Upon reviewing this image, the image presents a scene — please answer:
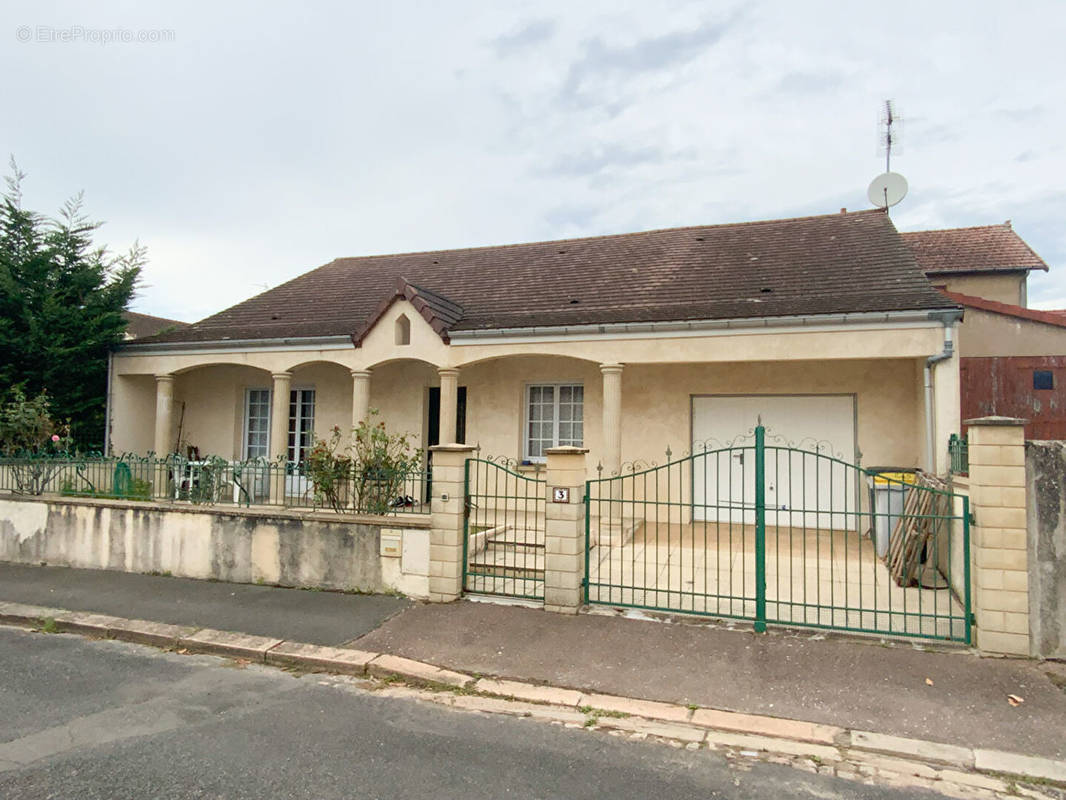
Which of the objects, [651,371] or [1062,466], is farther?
[651,371]

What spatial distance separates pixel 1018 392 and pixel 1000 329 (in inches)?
140

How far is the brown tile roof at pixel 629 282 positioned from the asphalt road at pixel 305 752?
6578 millimetres

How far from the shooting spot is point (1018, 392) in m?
8.68

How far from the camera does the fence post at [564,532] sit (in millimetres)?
6176

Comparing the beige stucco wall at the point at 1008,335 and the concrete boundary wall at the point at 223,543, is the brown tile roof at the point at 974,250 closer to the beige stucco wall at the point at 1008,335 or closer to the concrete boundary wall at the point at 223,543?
the beige stucco wall at the point at 1008,335

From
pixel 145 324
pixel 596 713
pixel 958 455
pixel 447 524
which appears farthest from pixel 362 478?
pixel 145 324

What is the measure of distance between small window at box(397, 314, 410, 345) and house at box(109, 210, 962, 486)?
0.03m

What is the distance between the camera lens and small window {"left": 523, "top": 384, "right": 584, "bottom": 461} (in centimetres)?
1131

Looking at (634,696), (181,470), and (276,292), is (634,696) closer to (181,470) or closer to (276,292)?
(181,470)

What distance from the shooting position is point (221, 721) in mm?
4195

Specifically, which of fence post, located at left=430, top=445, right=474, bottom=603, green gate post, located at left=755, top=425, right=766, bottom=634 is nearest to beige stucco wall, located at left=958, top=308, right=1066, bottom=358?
green gate post, located at left=755, top=425, right=766, bottom=634

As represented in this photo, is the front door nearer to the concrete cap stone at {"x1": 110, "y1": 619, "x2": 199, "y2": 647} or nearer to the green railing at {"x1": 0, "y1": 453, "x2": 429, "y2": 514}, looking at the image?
the green railing at {"x1": 0, "y1": 453, "x2": 429, "y2": 514}

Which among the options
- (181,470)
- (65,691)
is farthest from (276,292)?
(65,691)

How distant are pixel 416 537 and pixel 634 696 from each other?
2.94m
